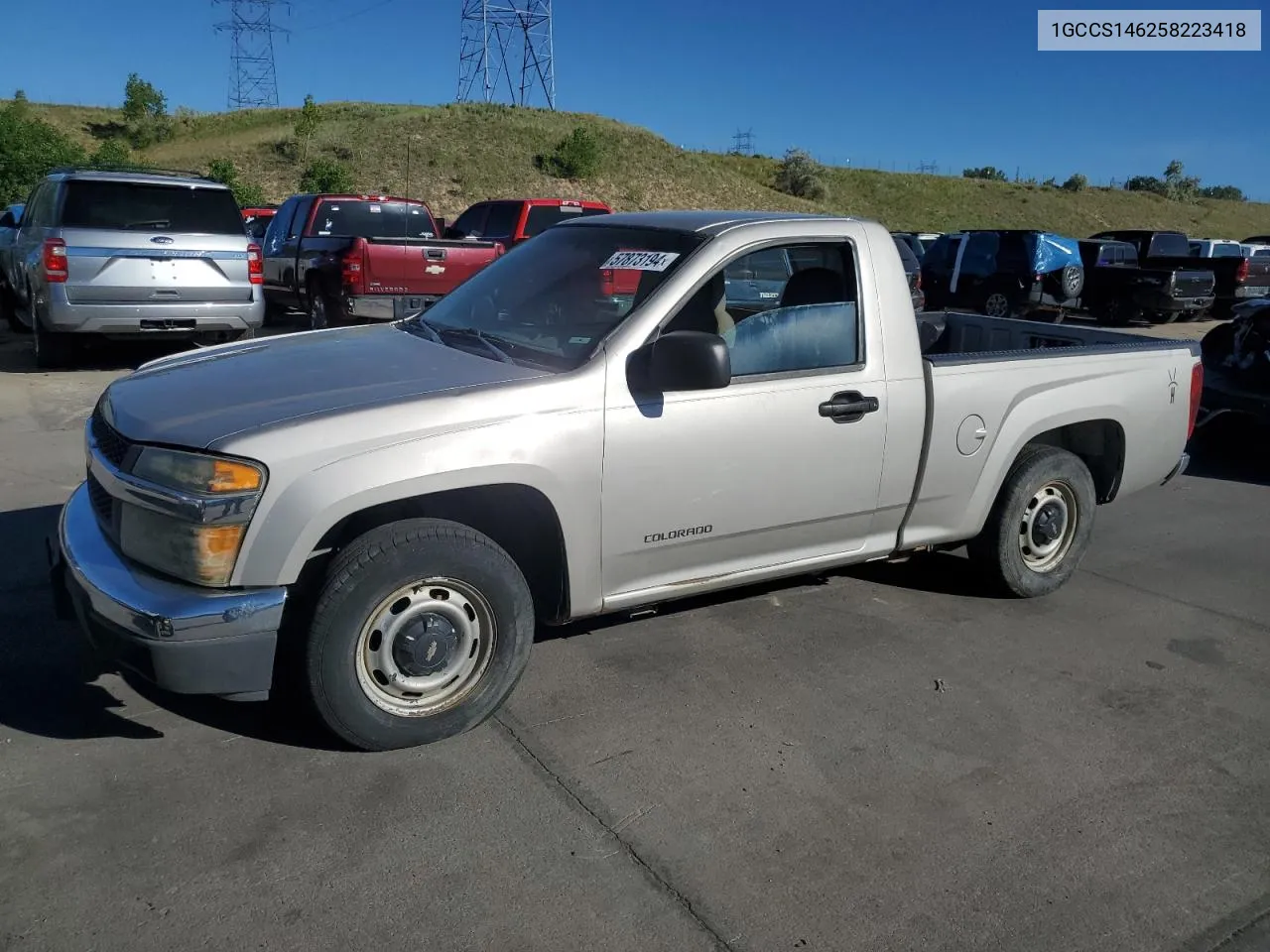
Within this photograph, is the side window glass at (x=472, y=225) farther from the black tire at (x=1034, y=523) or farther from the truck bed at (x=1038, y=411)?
the black tire at (x=1034, y=523)

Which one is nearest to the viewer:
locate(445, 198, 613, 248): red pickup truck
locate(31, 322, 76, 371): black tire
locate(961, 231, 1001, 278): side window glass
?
locate(31, 322, 76, 371): black tire

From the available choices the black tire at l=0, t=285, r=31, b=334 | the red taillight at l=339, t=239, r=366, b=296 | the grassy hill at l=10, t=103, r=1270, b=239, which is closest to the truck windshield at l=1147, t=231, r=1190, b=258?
the red taillight at l=339, t=239, r=366, b=296

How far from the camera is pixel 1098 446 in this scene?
541 cm

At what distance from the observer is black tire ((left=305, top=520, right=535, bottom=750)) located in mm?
3254

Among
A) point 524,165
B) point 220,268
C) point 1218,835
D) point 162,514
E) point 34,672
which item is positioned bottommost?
point 1218,835

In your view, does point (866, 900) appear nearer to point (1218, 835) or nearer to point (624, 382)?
point (1218, 835)

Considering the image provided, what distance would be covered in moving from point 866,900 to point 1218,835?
49.0 inches

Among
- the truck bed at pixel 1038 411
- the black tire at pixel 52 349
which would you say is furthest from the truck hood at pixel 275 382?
the black tire at pixel 52 349

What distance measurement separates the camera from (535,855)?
3.01m

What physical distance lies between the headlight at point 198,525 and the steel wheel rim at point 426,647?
1.61 ft

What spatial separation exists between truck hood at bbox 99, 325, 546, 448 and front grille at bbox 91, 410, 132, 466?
0.04 meters

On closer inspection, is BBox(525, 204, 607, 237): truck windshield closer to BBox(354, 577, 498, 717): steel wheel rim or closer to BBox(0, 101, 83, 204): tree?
BBox(354, 577, 498, 717): steel wheel rim

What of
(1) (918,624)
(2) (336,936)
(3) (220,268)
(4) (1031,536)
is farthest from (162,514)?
(3) (220,268)

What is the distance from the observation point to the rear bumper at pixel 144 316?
9.88 metres
